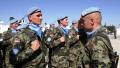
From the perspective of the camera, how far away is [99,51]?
4234 mm

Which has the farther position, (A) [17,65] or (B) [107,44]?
(A) [17,65]

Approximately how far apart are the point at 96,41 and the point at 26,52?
188 cm

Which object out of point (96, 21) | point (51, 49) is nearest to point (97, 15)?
point (96, 21)

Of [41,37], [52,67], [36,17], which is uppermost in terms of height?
[36,17]

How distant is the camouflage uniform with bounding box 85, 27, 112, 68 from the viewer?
13.9ft

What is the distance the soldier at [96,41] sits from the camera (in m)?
4.24

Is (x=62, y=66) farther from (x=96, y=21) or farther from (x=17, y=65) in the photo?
(x=96, y=21)

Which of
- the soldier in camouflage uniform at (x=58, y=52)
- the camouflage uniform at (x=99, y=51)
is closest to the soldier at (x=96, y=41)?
the camouflage uniform at (x=99, y=51)

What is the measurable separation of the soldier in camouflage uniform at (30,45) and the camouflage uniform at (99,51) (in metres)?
1.59

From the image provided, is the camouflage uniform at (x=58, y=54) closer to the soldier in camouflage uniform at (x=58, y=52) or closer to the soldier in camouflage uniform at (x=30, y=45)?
the soldier in camouflage uniform at (x=58, y=52)

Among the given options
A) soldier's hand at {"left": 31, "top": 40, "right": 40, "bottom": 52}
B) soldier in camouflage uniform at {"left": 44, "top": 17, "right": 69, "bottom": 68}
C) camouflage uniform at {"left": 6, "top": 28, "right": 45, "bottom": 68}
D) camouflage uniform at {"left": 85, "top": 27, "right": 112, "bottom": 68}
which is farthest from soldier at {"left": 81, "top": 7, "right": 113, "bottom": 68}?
soldier in camouflage uniform at {"left": 44, "top": 17, "right": 69, "bottom": 68}

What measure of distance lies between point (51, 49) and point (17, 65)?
269 centimetres

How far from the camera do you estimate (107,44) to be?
429cm

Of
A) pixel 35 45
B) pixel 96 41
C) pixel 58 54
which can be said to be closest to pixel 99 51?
pixel 96 41
